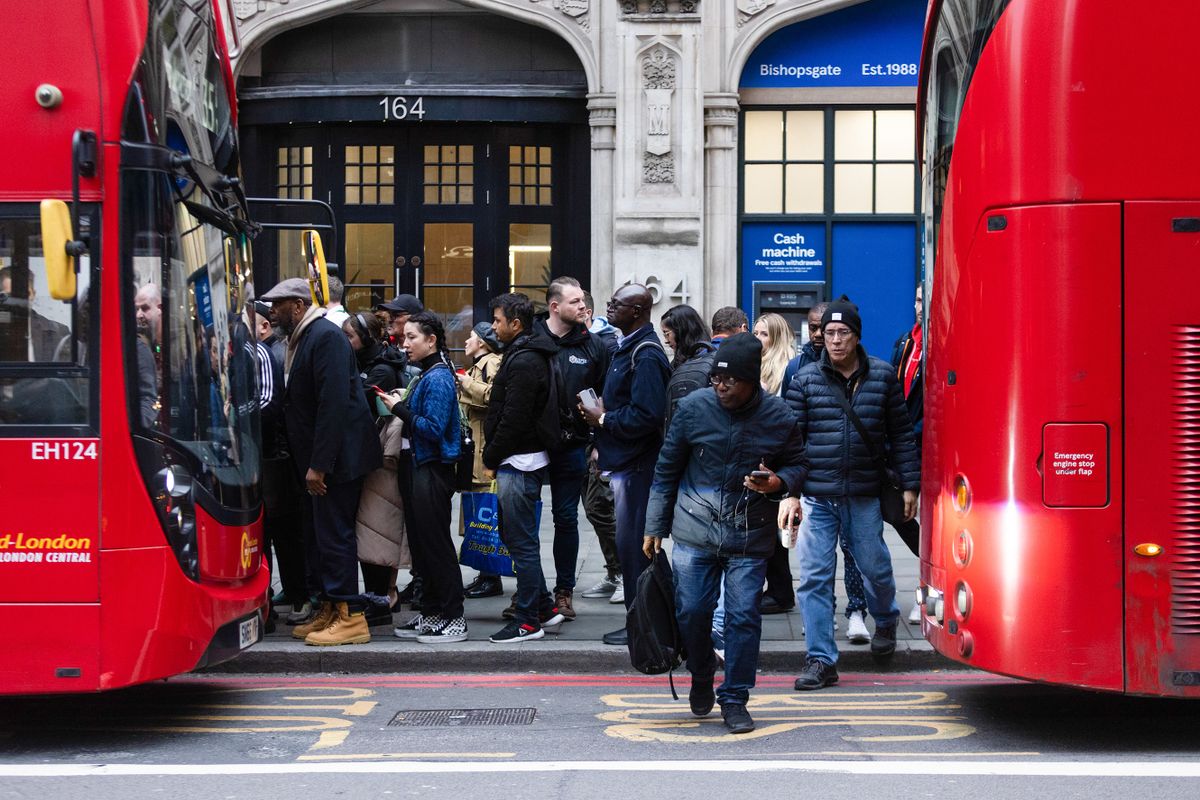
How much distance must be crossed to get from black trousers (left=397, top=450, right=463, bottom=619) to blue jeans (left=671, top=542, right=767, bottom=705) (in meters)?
1.96

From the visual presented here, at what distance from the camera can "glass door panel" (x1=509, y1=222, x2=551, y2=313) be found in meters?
16.3

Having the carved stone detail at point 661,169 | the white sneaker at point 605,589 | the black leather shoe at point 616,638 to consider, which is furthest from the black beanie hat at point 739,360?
the carved stone detail at point 661,169

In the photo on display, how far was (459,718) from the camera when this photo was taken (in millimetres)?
6879

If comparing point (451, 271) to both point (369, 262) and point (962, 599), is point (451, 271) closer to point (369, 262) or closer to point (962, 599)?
point (369, 262)

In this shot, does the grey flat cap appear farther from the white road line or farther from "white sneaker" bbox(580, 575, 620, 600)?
the white road line

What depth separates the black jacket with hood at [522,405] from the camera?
8.12 m

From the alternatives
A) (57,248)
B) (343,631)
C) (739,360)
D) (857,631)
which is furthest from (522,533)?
(57,248)

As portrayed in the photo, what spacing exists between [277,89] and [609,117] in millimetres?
3701

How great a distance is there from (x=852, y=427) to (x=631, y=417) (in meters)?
1.17

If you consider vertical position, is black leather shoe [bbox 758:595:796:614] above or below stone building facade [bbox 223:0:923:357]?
below

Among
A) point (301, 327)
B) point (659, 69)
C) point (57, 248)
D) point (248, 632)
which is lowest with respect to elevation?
point (248, 632)

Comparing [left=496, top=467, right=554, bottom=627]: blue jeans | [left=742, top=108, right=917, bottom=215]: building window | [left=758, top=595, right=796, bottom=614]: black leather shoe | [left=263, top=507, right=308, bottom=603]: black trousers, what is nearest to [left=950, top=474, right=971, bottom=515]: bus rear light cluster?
[left=496, top=467, right=554, bottom=627]: blue jeans

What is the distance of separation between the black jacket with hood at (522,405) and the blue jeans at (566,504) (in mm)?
268

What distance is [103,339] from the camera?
605 cm
